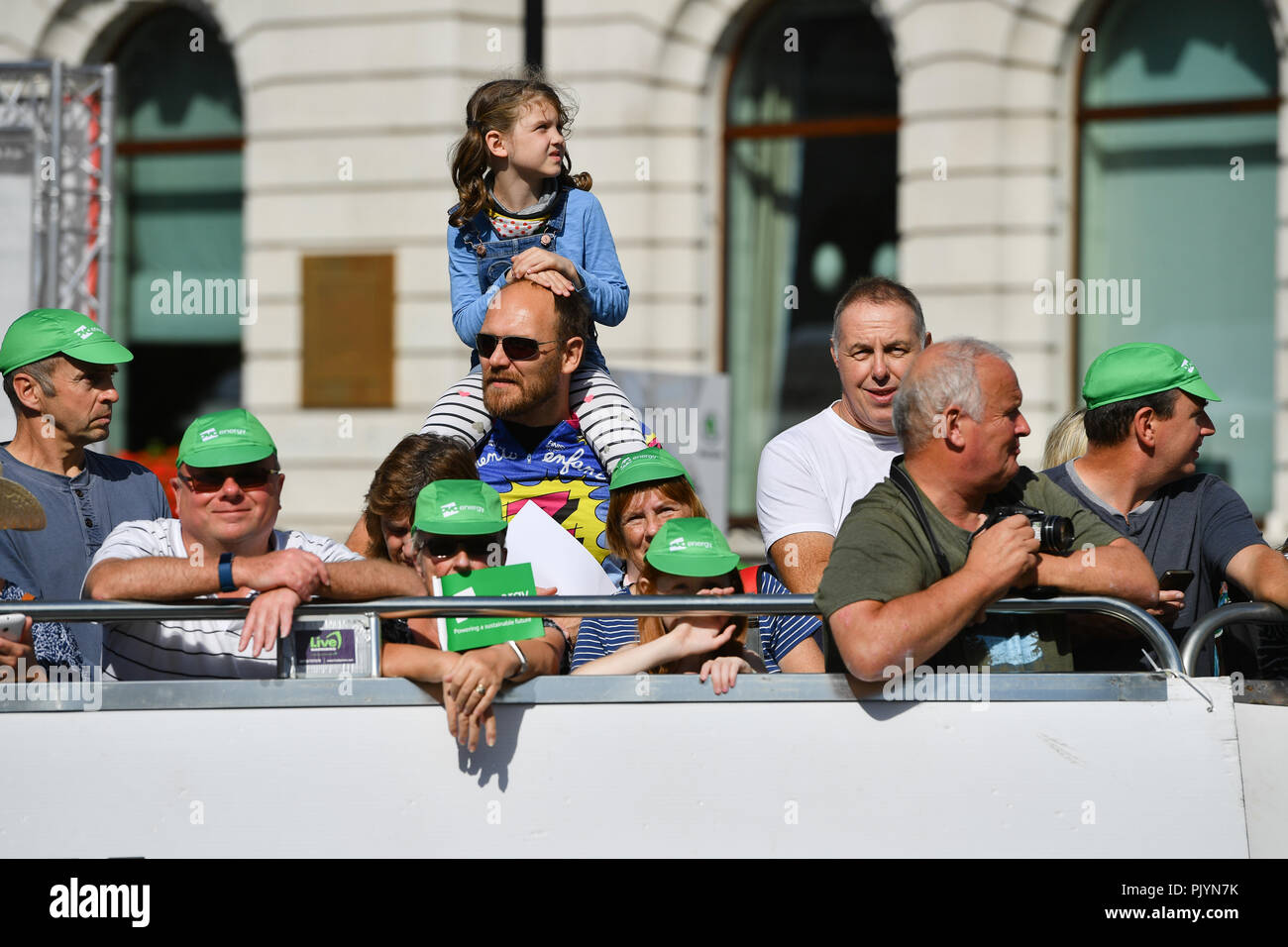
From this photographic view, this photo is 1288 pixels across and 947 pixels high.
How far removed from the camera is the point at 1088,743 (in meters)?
3.27

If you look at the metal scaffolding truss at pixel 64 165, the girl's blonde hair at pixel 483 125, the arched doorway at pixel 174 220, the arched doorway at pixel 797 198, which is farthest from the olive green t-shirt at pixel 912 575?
the arched doorway at pixel 174 220

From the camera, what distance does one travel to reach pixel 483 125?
4.81m

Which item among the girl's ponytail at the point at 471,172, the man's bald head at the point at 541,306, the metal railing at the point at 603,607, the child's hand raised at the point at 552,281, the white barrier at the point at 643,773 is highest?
the girl's ponytail at the point at 471,172

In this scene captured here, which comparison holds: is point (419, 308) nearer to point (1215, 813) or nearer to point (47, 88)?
point (47, 88)

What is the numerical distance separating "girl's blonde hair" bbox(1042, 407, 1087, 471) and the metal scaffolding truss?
696 cm

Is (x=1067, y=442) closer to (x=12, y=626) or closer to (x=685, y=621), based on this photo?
(x=685, y=621)

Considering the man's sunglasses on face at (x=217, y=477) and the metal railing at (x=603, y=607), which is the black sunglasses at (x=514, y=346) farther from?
the metal railing at (x=603, y=607)

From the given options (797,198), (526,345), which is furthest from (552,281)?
(797,198)

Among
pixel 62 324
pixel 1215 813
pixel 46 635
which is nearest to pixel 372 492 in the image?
pixel 46 635

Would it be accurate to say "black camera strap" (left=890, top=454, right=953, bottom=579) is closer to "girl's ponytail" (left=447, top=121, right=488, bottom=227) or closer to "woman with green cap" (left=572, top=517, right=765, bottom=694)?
"woman with green cap" (left=572, top=517, right=765, bottom=694)

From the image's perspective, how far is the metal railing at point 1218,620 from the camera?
3287mm

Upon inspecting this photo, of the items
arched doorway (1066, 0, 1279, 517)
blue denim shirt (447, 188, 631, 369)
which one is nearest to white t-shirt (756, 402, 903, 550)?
blue denim shirt (447, 188, 631, 369)

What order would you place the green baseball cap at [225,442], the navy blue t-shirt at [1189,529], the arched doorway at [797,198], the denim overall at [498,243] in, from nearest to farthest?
the green baseball cap at [225,442], the navy blue t-shirt at [1189,529], the denim overall at [498,243], the arched doorway at [797,198]

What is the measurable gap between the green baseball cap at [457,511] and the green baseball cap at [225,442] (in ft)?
1.28
